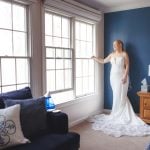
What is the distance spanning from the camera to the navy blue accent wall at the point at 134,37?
466 centimetres

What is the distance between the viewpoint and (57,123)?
250 cm

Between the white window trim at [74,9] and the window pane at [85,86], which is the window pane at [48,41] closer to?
the white window trim at [74,9]

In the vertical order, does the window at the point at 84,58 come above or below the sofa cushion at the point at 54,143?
above

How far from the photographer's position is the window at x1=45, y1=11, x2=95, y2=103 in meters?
3.70

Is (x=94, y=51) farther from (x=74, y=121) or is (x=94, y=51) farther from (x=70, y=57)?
(x=74, y=121)

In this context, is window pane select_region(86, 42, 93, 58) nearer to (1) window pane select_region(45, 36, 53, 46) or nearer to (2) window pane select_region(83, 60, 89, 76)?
(2) window pane select_region(83, 60, 89, 76)

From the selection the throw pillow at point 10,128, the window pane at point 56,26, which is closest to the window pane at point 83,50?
the window pane at point 56,26

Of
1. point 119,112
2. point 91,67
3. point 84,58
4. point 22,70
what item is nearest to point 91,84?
point 91,67

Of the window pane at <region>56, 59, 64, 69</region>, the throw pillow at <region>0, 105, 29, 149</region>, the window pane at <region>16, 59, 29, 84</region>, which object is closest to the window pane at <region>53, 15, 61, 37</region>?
the window pane at <region>56, 59, 64, 69</region>

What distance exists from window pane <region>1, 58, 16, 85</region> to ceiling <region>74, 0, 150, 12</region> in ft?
6.85

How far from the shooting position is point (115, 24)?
5.00 m

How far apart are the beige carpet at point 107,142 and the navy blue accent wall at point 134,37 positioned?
148cm

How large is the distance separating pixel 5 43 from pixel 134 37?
294 centimetres

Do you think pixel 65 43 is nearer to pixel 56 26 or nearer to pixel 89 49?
pixel 56 26
